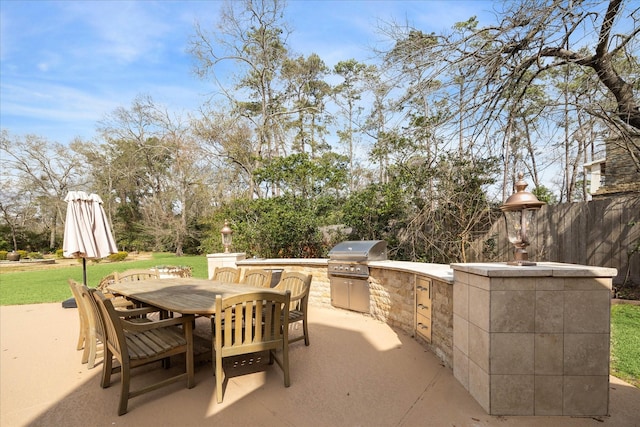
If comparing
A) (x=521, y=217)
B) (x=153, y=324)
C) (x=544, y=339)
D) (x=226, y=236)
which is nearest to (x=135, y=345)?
(x=153, y=324)

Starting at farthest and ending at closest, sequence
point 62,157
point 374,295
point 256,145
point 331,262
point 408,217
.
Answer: point 62,157 → point 256,145 → point 408,217 → point 331,262 → point 374,295

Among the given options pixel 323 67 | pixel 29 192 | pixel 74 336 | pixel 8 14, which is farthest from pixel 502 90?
pixel 29 192

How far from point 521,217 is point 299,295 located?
2357 mm

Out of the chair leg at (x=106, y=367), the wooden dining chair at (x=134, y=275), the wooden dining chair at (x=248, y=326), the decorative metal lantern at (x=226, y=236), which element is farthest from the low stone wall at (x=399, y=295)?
the chair leg at (x=106, y=367)

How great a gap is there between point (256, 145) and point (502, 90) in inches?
450

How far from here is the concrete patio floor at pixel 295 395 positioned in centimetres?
233

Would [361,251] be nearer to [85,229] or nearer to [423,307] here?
[423,307]

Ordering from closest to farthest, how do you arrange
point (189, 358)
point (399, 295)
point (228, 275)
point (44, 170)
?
point (189, 358)
point (399, 295)
point (228, 275)
point (44, 170)

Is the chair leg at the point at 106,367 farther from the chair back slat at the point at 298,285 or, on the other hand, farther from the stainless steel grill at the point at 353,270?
the stainless steel grill at the point at 353,270

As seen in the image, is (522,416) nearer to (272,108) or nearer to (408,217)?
(408,217)

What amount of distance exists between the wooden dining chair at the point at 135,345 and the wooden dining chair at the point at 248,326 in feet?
Answer: 1.06

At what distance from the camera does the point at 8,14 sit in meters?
6.65

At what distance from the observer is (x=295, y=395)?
2.70m

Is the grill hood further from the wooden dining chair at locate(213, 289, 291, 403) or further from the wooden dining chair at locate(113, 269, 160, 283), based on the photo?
the wooden dining chair at locate(113, 269, 160, 283)
